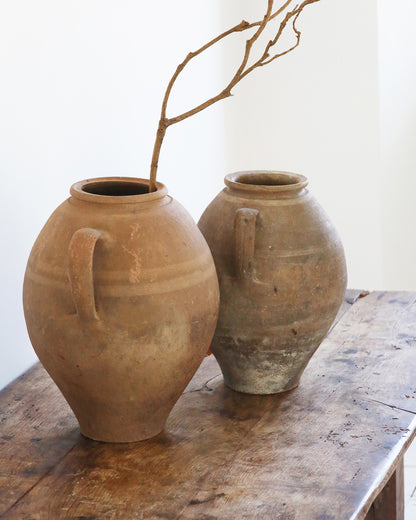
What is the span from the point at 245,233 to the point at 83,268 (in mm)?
268

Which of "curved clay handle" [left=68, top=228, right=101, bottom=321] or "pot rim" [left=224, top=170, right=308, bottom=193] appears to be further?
"pot rim" [left=224, top=170, right=308, bottom=193]

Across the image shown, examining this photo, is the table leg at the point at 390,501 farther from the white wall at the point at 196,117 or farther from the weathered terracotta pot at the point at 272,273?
the white wall at the point at 196,117

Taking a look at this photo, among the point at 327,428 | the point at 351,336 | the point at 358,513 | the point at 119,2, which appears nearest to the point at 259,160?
the point at 119,2

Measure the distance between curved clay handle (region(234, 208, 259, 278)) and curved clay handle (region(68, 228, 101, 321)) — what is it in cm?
24

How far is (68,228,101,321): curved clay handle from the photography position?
101 cm

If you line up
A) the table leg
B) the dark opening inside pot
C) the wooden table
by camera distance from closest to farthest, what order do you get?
the wooden table → the dark opening inside pot → the table leg

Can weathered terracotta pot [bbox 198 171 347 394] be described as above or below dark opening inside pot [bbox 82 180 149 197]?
below

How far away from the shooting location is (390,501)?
4.54ft

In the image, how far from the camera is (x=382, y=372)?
1349 mm

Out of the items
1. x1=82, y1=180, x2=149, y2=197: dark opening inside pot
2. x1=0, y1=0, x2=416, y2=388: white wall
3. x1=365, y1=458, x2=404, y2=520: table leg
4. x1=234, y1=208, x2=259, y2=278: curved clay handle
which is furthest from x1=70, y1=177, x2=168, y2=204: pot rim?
x1=365, y1=458, x2=404, y2=520: table leg

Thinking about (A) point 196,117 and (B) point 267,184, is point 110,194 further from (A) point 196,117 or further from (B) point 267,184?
(A) point 196,117

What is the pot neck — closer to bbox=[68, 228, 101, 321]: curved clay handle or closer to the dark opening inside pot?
the dark opening inside pot

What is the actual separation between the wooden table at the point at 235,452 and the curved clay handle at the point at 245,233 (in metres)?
0.23

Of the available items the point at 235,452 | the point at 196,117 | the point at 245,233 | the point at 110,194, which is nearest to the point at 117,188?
the point at 110,194
